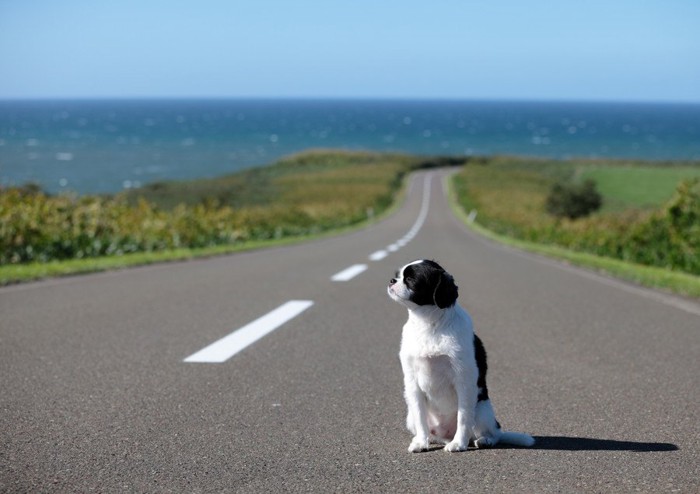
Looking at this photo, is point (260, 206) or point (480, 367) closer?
point (480, 367)

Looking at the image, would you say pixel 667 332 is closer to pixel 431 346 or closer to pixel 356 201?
pixel 431 346

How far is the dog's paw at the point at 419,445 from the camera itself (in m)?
4.52

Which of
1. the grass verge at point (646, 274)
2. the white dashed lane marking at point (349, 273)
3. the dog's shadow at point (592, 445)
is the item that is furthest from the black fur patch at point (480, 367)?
the white dashed lane marking at point (349, 273)

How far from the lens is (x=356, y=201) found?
70.8 metres

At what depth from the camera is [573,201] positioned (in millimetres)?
66188

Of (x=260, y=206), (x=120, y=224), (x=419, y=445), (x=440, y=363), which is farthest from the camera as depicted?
(x=260, y=206)

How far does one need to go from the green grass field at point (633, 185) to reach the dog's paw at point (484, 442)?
6577 centimetres

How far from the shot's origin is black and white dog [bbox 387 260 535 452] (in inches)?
165

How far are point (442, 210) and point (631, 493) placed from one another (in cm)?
6145

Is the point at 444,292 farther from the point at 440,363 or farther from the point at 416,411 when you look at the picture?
the point at 416,411

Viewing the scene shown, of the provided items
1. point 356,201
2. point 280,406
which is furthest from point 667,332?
point 356,201

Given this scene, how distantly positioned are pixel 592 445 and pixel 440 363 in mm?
1117

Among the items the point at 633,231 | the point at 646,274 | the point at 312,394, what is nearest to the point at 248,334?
the point at 312,394

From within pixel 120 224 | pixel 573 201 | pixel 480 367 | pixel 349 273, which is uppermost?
pixel 480 367
